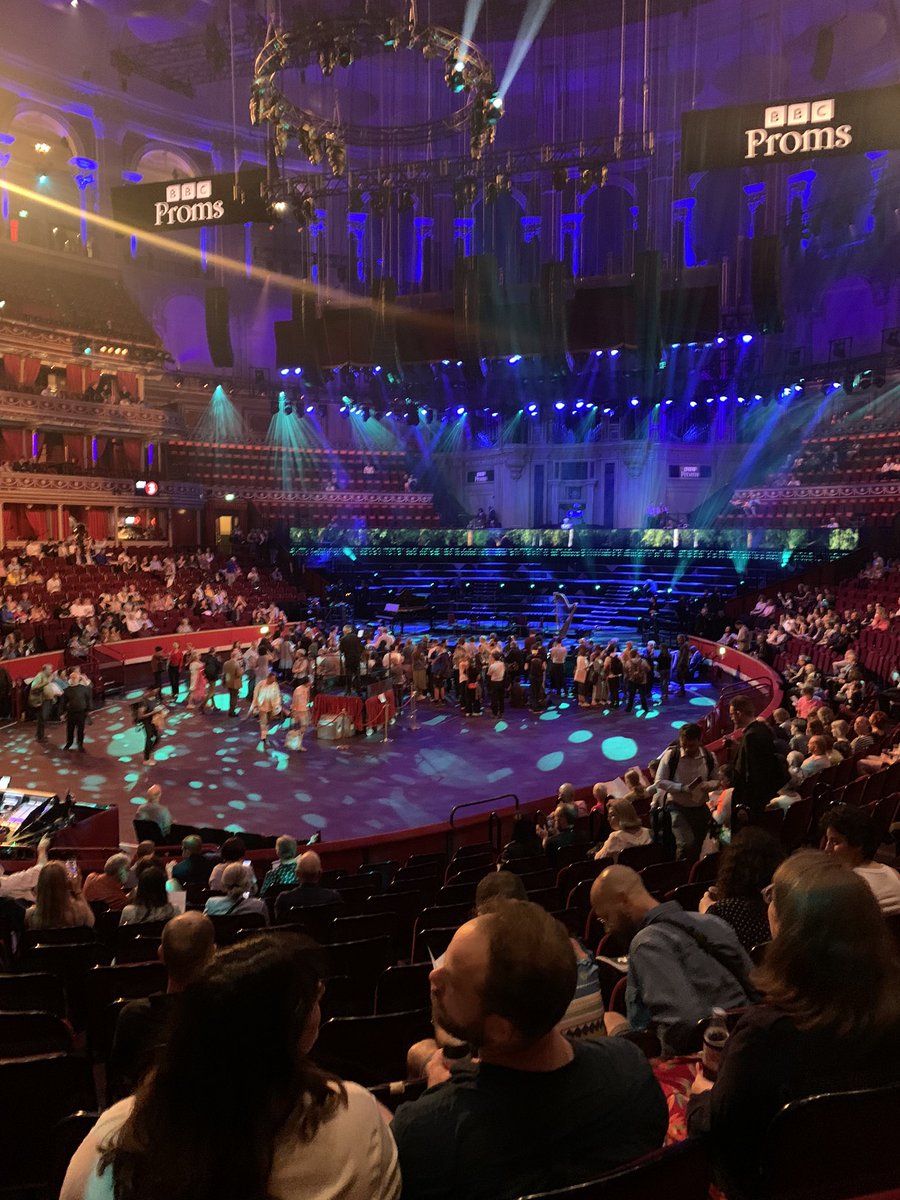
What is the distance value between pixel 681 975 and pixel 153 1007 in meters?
1.94

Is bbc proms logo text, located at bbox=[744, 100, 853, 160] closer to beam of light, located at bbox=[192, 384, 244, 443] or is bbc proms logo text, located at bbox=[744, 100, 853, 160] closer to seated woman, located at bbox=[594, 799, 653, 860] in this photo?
seated woman, located at bbox=[594, 799, 653, 860]

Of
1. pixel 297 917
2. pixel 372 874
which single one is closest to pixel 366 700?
pixel 372 874

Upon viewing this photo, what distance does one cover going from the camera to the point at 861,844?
404cm

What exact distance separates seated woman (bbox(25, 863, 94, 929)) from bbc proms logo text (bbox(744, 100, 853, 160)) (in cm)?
1399

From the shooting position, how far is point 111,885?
699 centimetres

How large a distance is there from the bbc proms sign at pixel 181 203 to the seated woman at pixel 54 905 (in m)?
14.2

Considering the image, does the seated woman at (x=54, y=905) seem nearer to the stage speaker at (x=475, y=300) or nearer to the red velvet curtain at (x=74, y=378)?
the stage speaker at (x=475, y=300)

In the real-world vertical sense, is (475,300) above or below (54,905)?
above

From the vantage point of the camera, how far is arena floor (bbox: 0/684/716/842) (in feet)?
39.9

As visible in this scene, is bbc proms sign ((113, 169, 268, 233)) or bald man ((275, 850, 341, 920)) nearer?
bald man ((275, 850, 341, 920))

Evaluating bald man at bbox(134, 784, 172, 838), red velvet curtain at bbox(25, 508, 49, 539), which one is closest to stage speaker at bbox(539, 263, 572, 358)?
red velvet curtain at bbox(25, 508, 49, 539)

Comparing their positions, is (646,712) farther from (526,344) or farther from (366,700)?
(526,344)

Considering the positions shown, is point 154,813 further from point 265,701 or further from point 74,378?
point 74,378

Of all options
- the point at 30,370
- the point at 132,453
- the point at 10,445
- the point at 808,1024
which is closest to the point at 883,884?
the point at 808,1024
